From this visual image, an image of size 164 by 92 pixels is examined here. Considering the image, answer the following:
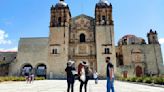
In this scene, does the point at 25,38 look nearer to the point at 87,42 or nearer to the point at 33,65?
the point at 33,65

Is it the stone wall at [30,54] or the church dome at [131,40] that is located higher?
the church dome at [131,40]

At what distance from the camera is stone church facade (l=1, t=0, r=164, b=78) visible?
43875 millimetres

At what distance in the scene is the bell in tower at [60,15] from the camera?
45.6 meters

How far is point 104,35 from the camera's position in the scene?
4444cm

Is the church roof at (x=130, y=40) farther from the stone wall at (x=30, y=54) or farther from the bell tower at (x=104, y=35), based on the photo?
the stone wall at (x=30, y=54)

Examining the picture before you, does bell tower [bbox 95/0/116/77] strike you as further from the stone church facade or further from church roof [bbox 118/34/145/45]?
church roof [bbox 118/34/145/45]

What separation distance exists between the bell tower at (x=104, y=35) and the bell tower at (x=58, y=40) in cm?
634

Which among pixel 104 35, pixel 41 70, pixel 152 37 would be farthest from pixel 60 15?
pixel 152 37

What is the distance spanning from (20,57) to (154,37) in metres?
30.6

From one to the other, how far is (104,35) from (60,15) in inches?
397

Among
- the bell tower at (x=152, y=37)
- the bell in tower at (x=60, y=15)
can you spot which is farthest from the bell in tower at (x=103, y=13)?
the bell tower at (x=152, y=37)

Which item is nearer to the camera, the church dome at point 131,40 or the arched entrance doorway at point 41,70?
the arched entrance doorway at point 41,70

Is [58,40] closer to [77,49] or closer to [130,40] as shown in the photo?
[77,49]

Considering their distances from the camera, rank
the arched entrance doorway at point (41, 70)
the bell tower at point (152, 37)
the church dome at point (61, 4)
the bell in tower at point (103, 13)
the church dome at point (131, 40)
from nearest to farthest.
→ the bell in tower at point (103, 13) < the church dome at point (61, 4) < the arched entrance doorway at point (41, 70) < the bell tower at point (152, 37) < the church dome at point (131, 40)
